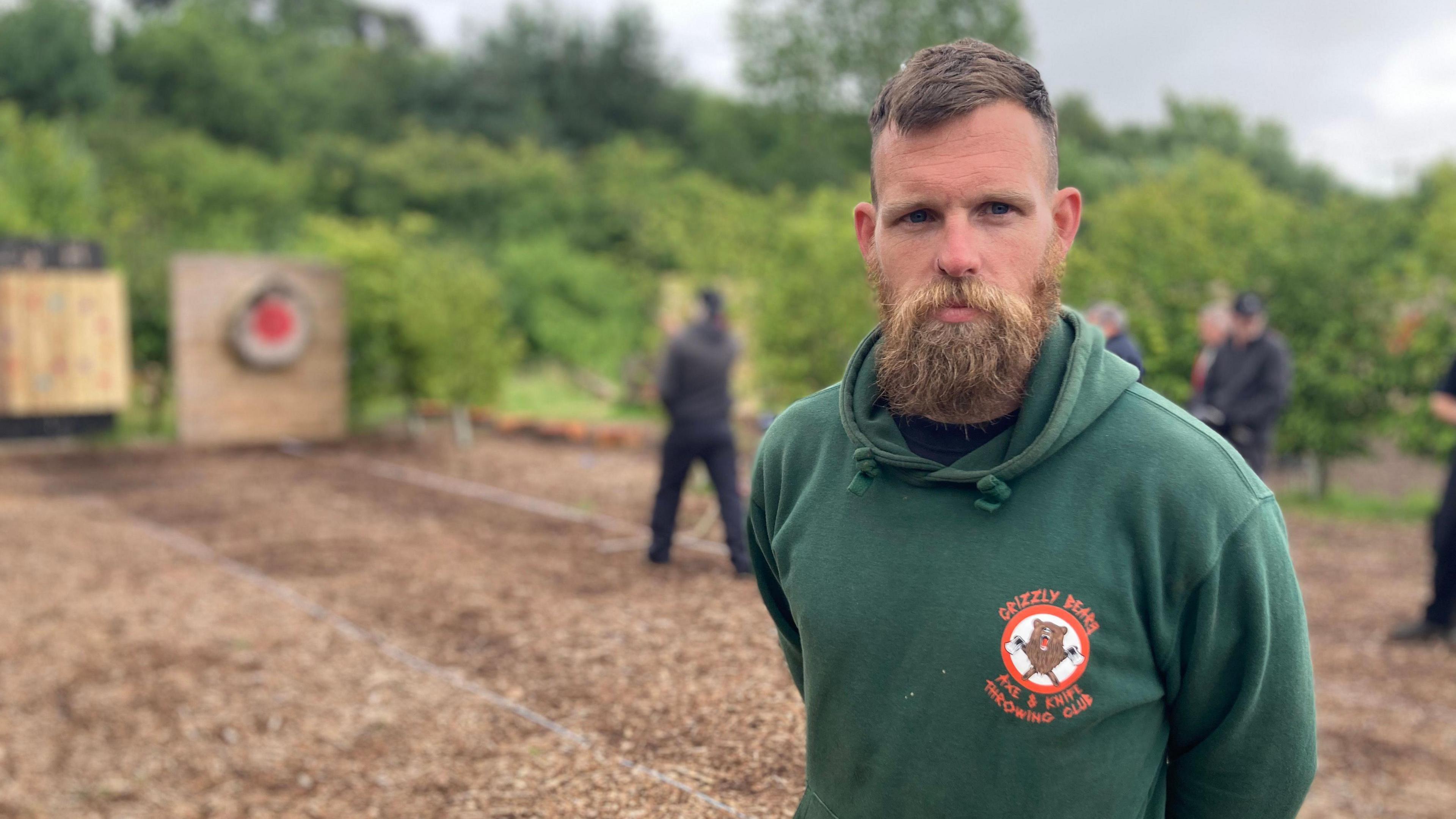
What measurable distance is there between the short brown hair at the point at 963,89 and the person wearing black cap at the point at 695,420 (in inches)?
208

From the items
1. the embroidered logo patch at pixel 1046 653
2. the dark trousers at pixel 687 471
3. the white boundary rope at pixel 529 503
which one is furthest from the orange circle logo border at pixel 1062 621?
the white boundary rope at pixel 529 503

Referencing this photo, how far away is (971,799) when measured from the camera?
1376mm

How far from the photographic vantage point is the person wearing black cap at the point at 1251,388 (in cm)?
693

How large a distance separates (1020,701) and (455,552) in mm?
6395

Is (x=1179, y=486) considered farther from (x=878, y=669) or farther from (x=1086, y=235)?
(x=1086, y=235)

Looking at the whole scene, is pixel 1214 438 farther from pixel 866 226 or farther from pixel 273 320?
pixel 273 320

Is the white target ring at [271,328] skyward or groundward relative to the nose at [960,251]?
groundward

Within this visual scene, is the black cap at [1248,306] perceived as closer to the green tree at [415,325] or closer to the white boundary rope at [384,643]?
the white boundary rope at [384,643]

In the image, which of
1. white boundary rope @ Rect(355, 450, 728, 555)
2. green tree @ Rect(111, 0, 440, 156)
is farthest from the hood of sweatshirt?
green tree @ Rect(111, 0, 440, 156)

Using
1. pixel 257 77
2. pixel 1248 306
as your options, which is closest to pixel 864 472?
pixel 1248 306

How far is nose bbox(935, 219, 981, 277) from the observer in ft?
4.63

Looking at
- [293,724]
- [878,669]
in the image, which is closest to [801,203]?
[293,724]

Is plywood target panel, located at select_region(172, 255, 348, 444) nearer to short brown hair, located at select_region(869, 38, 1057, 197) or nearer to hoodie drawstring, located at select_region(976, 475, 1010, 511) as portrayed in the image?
short brown hair, located at select_region(869, 38, 1057, 197)

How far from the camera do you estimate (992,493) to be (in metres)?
1.37
